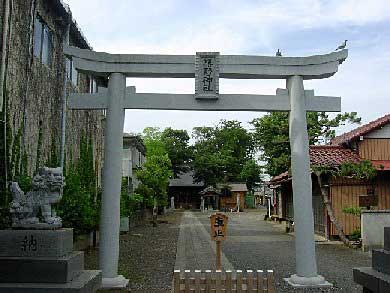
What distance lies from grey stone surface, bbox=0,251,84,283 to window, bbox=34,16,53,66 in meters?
9.01

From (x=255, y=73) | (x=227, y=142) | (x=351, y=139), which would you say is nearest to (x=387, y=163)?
(x=351, y=139)

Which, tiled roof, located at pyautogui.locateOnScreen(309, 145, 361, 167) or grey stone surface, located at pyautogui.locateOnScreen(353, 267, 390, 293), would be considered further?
tiled roof, located at pyautogui.locateOnScreen(309, 145, 361, 167)

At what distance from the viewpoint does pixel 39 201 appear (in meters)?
6.30

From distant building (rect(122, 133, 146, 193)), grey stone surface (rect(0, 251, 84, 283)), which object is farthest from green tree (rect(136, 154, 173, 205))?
grey stone surface (rect(0, 251, 84, 283))

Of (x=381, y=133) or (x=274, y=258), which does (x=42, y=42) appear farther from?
(x=381, y=133)

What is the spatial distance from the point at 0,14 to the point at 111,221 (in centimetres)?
594

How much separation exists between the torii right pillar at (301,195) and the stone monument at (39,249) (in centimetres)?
552

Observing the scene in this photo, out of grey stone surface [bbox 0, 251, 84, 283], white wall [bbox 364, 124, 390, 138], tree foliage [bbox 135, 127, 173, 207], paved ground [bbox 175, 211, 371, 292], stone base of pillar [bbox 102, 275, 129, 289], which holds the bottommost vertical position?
paved ground [bbox 175, 211, 371, 292]

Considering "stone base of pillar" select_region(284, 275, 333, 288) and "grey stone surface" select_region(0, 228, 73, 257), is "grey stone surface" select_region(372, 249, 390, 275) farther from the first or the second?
"grey stone surface" select_region(0, 228, 73, 257)

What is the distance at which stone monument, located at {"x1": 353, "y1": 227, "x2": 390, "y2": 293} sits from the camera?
6054 mm

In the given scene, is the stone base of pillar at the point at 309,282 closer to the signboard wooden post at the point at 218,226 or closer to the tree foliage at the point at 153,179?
the signboard wooden post at the point at 218,226

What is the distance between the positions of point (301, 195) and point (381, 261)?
3.90 meters

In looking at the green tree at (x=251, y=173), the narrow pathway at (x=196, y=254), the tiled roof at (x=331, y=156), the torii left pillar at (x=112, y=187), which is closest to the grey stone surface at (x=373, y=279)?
the torii left pillar at (x=112, y=187)

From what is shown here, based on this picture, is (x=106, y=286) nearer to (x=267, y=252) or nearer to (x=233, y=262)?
(x=233, y=262)
